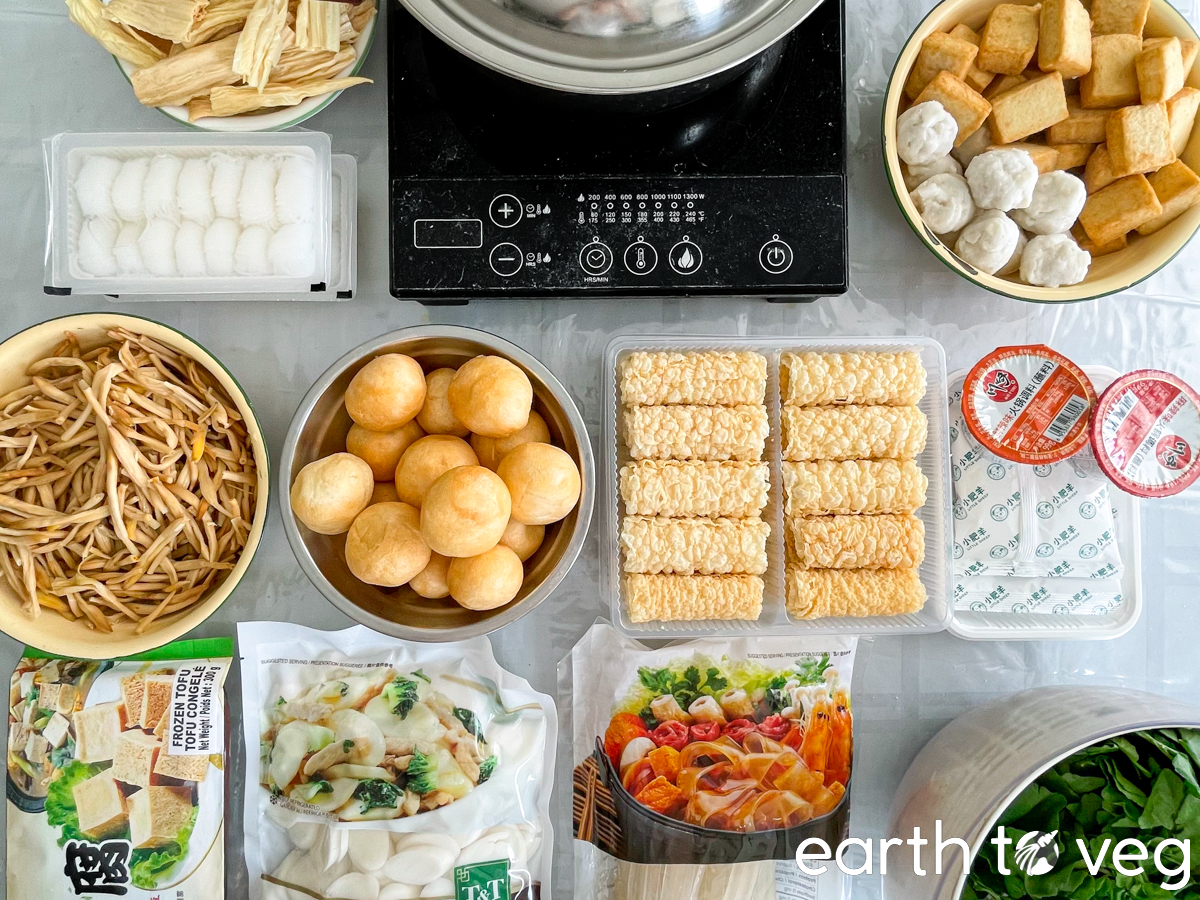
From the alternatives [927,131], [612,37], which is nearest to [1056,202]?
[927,131]

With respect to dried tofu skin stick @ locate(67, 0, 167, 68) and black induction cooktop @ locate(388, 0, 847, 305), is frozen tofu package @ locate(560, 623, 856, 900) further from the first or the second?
dried tofu skin stick @ locate(67, 0, 167, 68)

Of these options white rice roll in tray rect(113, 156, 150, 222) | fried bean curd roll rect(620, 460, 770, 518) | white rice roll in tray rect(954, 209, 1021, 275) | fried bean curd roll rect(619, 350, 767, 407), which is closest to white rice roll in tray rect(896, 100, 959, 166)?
white rice roll in tray rect(954, 209, 1021, 275)

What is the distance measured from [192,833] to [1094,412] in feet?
4.51

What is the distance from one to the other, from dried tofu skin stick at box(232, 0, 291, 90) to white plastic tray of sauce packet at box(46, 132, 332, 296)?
0.08m

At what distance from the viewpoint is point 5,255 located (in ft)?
3.84

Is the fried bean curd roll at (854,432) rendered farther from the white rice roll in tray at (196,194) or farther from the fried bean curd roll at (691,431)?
the white rice roll in tray at (196,194)

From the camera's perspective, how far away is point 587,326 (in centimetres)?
118

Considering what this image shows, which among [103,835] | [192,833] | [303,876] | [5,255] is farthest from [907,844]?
[5,255]

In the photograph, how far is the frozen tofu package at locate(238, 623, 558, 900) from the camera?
3.58 ft

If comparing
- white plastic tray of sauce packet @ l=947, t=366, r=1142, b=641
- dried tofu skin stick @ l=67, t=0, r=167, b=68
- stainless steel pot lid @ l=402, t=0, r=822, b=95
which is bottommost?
white plastic tray of sauce packet @ l=947, t=366, r=1142, b=641

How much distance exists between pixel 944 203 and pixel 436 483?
76 cm

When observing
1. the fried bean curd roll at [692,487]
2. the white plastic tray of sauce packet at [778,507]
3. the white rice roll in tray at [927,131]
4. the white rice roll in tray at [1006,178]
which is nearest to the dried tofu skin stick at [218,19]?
the white plastic tray of sauce packet at [778,507]

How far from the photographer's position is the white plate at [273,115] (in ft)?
3.48

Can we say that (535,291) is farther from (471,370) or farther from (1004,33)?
(1004,33)
